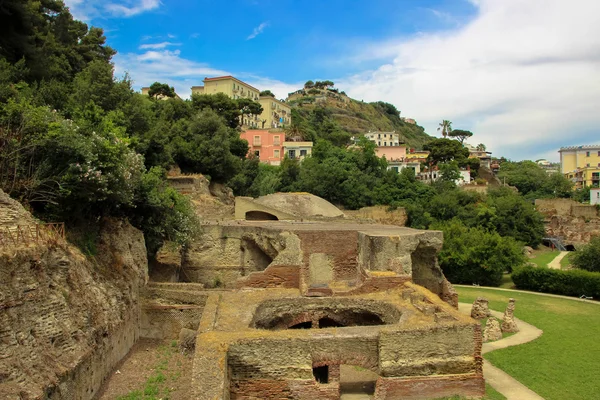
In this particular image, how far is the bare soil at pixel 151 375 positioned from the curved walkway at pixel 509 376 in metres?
7.41

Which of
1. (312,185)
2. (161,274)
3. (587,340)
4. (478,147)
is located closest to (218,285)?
(161,274)

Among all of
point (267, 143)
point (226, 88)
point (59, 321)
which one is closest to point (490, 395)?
point (59, 321)

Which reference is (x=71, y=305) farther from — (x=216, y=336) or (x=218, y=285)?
(x=218, y=285)

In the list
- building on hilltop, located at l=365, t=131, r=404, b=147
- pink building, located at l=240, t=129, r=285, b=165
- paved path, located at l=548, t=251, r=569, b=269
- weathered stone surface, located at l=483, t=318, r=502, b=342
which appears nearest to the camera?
weathered stone surface, located at l=483, t=318, r=502, b=342

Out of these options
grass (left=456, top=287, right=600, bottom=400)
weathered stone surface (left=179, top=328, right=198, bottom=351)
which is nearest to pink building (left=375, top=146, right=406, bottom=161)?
grass (left=456, top=287, right=600, bottom=400)

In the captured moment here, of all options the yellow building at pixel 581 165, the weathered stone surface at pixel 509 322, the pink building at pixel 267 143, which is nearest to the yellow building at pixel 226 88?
the pink building at pixel 267 143

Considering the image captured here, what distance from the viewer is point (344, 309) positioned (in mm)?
13109

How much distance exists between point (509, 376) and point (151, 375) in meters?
9.01

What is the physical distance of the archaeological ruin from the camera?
8859 millimetres

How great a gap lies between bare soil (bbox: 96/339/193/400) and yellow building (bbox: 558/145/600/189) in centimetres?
7303

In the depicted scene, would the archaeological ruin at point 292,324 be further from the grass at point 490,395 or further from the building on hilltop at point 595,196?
the building on hilltop at point 595,196

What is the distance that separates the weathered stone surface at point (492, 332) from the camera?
622 inches

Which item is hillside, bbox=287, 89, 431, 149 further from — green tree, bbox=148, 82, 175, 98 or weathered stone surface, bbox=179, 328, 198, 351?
weathered stone surface, bbox=179, 328, 198, 351

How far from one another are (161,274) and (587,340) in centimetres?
1530
